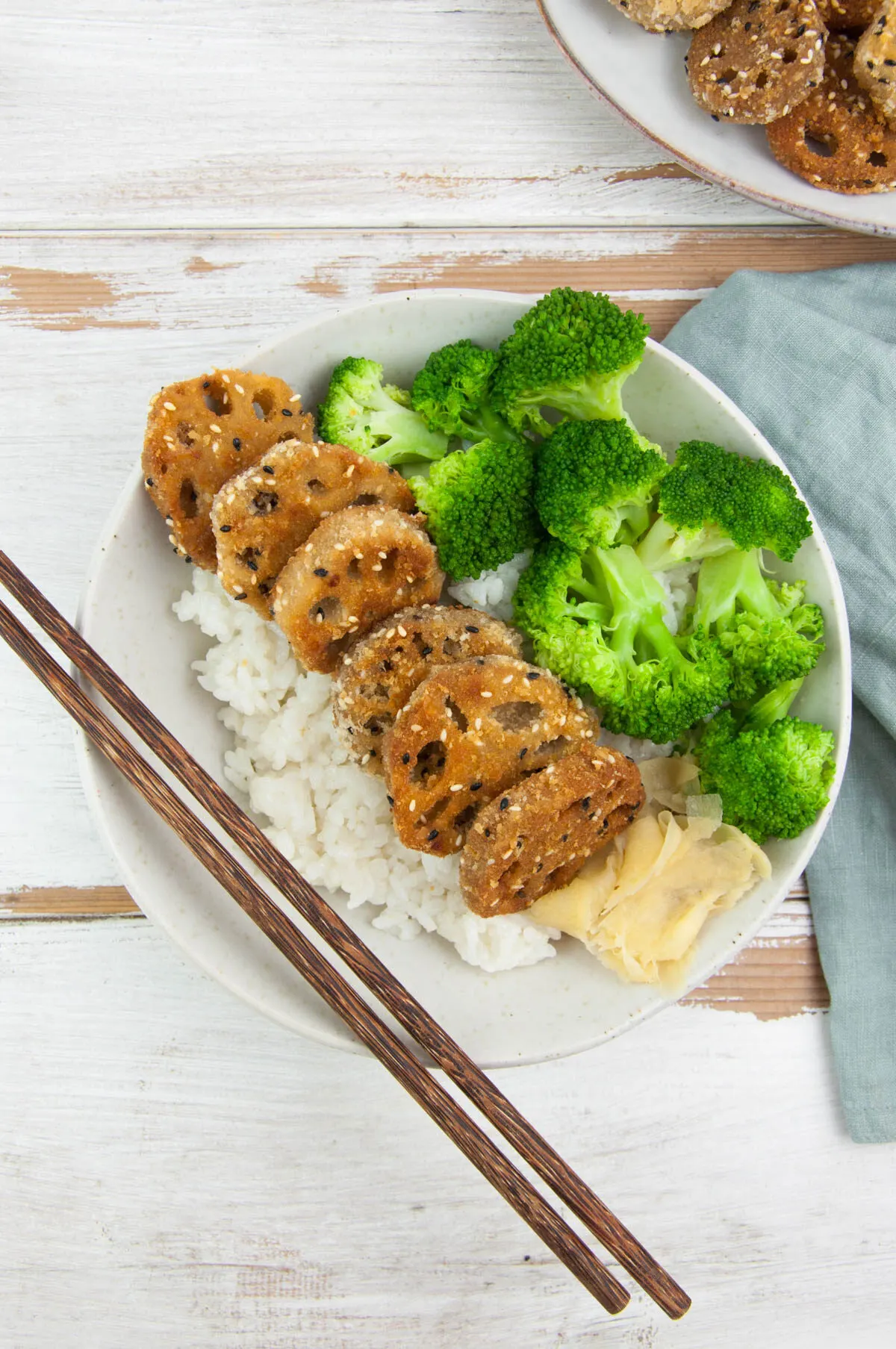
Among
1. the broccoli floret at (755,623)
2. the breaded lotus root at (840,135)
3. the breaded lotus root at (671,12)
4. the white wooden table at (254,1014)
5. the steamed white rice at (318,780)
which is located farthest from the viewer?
the white wooden table at (254,1014)

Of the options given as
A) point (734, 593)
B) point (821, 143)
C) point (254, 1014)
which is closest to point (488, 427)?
point (734, 593)

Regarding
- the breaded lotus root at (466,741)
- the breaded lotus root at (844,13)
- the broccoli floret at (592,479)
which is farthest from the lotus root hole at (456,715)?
the breaded lotus root at (844,13)

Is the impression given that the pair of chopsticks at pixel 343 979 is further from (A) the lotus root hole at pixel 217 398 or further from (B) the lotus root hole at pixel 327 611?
(A) the lotus root hole at pixel 217 398

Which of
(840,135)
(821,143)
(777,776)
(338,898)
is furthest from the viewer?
(821,143)

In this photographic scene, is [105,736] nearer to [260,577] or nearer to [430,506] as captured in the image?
[260,577]

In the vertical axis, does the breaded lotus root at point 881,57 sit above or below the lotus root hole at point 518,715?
above

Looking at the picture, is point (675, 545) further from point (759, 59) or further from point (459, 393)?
point (759, 59)
